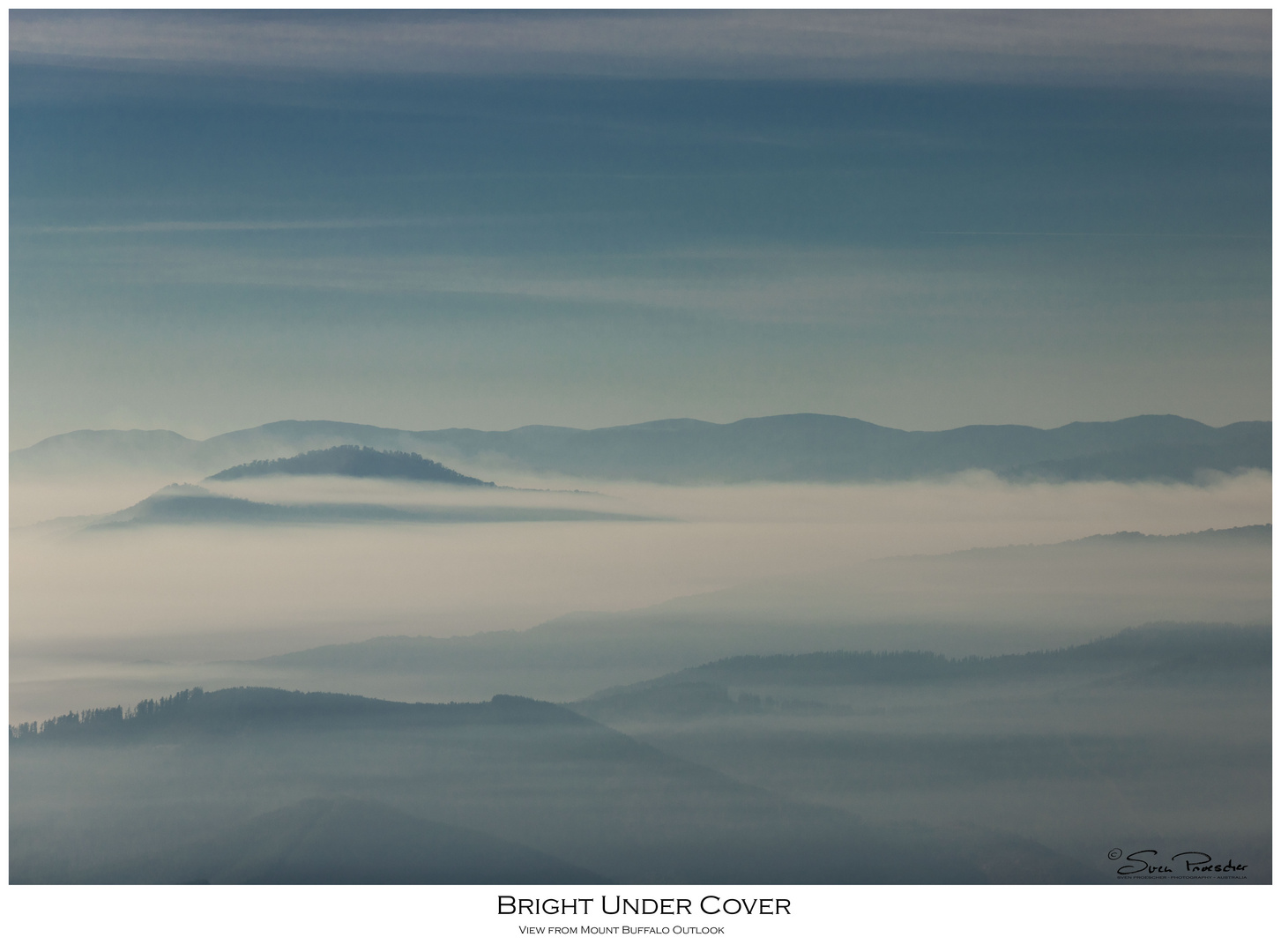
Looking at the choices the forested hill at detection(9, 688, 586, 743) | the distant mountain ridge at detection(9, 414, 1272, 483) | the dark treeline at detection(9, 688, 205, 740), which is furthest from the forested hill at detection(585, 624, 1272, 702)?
the dark treeline at detection(9, 688, 205, 740)

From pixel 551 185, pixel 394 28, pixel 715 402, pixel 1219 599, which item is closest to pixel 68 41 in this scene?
pixel 394 28

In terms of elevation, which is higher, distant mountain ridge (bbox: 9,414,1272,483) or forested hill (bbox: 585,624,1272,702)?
distant mountain ridge (bbox: 9,414,1272,483)

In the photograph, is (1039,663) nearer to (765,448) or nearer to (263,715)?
(765,448)

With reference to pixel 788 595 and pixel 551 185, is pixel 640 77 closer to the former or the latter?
pixel 551 185

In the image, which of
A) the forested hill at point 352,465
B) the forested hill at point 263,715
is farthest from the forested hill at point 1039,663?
the forested hill at point 352,465
